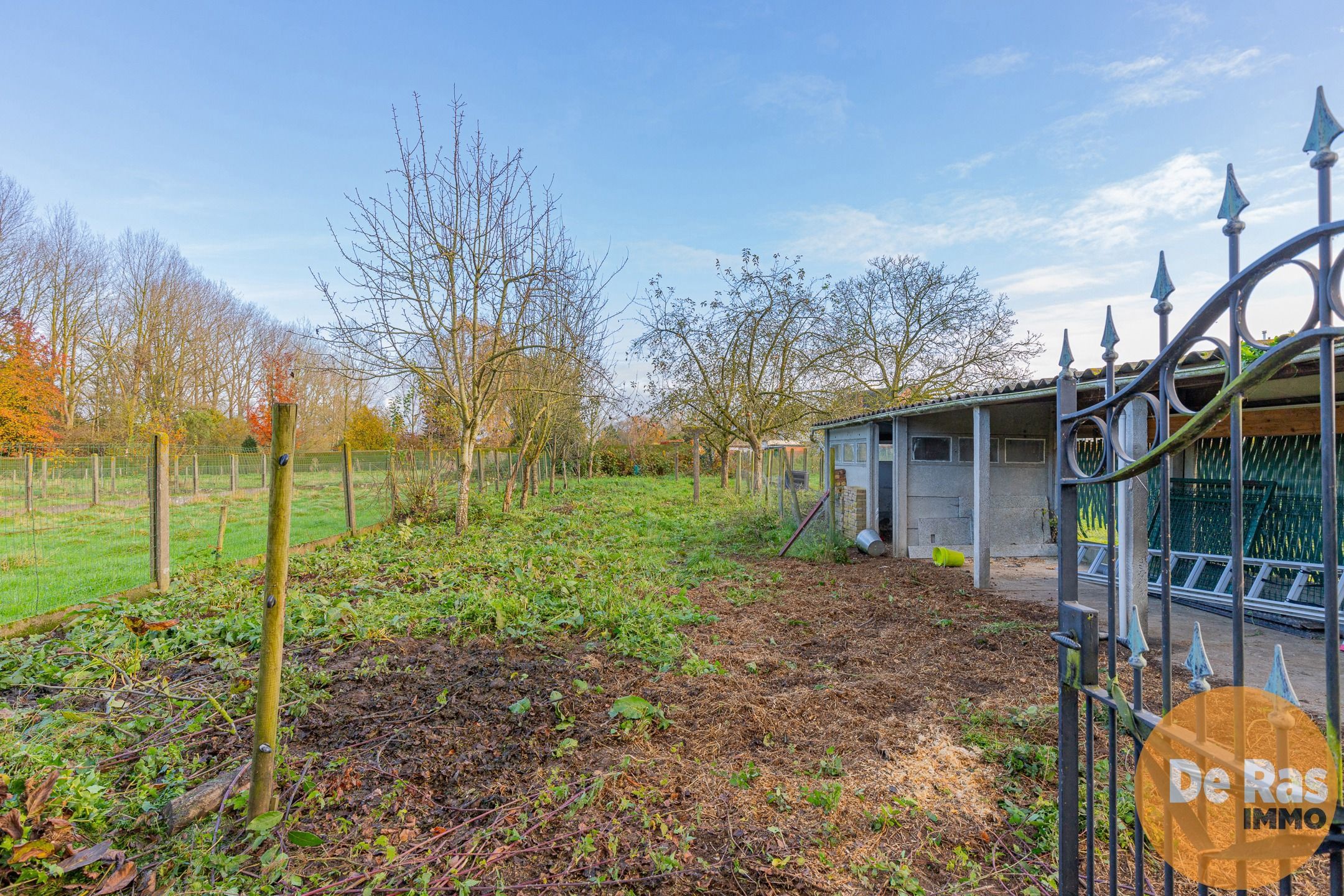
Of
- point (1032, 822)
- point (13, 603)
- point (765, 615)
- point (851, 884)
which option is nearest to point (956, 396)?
point (765, 615)

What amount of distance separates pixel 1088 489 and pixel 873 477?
3329 millimetres

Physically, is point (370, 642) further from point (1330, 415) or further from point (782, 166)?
point (782, 166)

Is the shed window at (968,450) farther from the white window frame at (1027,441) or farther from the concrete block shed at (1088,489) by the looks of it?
the white window frame at (1027,441)

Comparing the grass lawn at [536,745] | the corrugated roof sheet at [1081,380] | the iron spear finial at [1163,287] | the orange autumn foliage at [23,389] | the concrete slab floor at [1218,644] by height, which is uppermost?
the orange autumn foliage at [23,389]

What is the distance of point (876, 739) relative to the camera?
334cm

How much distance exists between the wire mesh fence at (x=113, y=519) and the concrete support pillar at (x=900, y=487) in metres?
8.59

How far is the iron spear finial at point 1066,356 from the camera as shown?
1.77 meters

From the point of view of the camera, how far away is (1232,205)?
1151 millimetres

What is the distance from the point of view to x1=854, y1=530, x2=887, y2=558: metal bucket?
948 cm

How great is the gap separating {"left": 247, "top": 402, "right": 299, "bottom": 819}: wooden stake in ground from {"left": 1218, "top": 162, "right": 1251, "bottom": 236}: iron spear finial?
2949 millimetres

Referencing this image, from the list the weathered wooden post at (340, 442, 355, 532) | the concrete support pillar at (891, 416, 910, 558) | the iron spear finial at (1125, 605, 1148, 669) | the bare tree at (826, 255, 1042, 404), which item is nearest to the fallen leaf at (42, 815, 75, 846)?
the iron spear finial at (1125, 605, 1148, 669)

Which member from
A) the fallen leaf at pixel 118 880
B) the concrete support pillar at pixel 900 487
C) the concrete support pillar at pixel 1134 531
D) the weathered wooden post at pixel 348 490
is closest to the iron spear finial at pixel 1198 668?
the fallen leaf at pixel 118 880

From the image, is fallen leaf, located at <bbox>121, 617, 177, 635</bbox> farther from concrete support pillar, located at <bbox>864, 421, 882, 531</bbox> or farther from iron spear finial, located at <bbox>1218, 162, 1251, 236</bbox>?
concrete support pillar, located at <bbox>864, 421, 882, 531</bbox>

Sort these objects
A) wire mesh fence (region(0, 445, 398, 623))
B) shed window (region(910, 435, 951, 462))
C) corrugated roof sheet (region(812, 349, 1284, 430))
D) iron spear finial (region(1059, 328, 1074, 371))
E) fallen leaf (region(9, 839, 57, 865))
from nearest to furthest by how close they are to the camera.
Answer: iron spear finial (region(1059, 328, 1074, 371)) < fallen leaf (region(9, 839, 57, 865)) < corrugated roof sheet (region(812, 349, 1284, 430)) < wire mesh fence (region(0, 445, 398, 623)) < shed window (region(910, 435, 951, 462))
